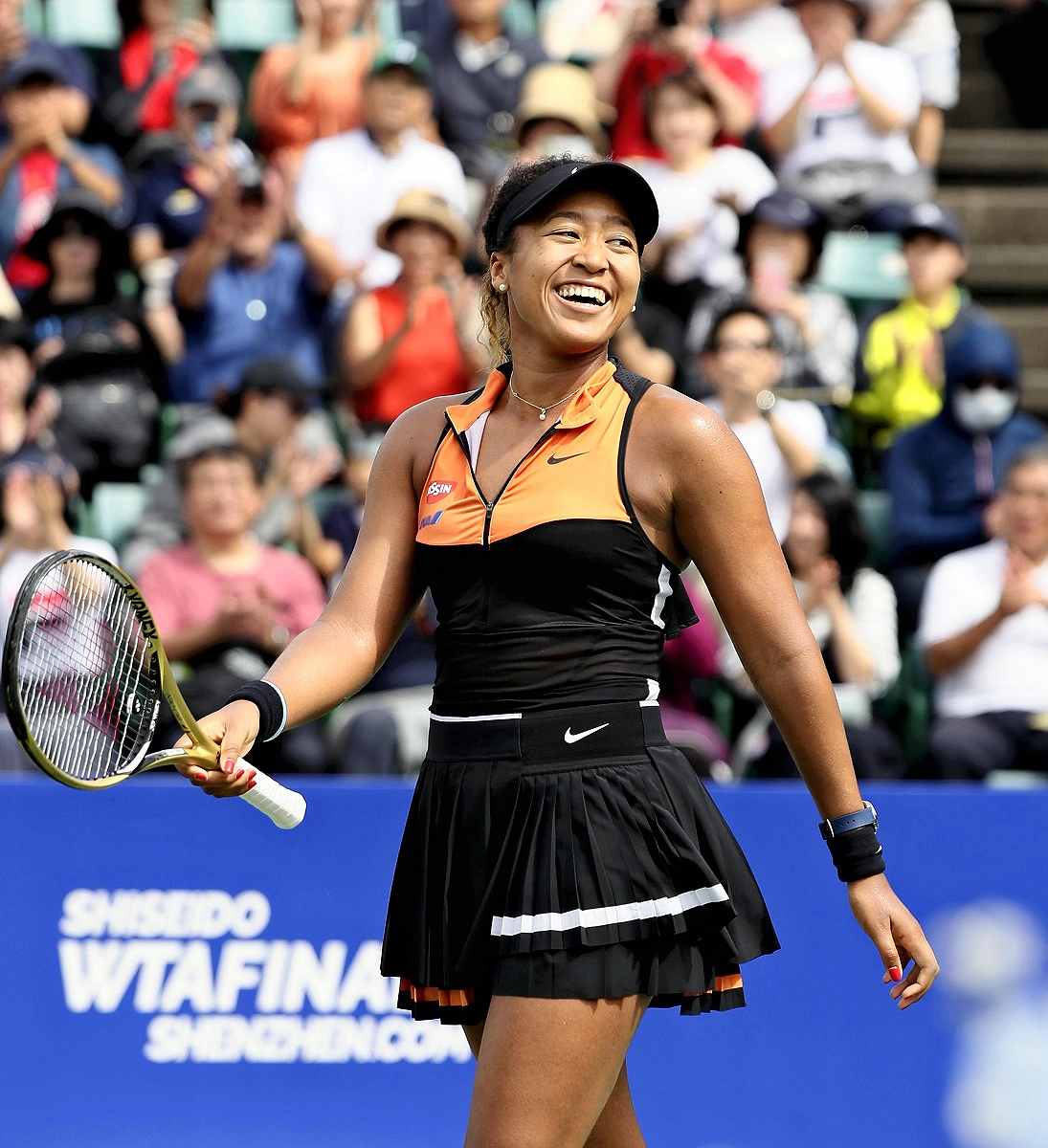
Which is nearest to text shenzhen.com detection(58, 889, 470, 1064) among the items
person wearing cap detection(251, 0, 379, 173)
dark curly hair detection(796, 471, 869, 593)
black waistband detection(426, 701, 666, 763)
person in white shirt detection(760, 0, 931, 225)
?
black waistband detection(426, 701, 666, 763)

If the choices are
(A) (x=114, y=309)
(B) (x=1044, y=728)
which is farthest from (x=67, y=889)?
(A) (x=114, y=309)

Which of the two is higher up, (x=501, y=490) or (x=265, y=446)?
(x=501, y=490)

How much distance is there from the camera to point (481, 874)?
2814mm

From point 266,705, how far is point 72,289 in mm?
5097

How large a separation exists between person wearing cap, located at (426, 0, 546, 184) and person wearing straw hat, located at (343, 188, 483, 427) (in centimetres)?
113

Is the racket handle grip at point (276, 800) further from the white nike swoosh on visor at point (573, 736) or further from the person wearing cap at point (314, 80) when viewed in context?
the person wearing cap at point (314, 80)

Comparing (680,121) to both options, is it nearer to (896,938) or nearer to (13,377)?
(13,377)

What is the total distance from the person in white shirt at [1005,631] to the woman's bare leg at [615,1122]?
2.98 meters

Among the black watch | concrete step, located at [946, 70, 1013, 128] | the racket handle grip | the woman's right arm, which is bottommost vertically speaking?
the black watch

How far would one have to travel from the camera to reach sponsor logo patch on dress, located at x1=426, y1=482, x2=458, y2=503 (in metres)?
2.94

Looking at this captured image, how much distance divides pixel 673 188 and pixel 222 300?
1878 mm

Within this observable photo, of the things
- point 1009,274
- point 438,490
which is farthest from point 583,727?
point 1009,274

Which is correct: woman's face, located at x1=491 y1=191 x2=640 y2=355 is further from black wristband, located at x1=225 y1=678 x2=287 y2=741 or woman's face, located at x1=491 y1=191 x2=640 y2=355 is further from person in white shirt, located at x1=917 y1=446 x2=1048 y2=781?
person in white shirt, located at x1=917 y1=446 x2=1048 y2=781

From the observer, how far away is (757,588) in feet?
9.34
